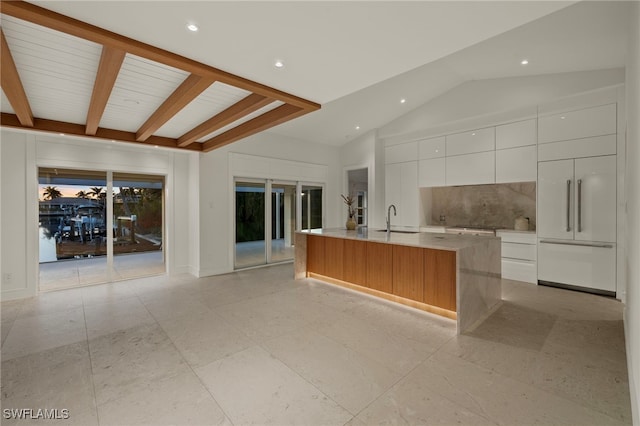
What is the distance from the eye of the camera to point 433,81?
18.2 feet

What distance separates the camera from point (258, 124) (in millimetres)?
4234

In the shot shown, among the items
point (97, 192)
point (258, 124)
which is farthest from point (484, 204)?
point (97, 192)

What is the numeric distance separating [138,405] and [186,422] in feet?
1.53

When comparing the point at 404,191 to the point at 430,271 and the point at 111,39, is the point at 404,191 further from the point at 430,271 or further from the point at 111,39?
the point at 111,39

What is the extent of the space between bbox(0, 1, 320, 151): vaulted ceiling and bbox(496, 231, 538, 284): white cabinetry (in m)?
4.46

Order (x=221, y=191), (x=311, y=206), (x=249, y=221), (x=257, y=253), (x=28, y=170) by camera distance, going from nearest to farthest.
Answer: (x=28, y=170), (x=221, y=191), (x=249, y=221), (x=257, y=253), (x=311, y=206)

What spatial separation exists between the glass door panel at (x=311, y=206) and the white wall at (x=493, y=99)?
2488mm

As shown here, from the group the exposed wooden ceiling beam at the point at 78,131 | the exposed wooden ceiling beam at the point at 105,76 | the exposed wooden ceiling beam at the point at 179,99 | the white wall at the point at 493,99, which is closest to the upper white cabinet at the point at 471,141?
the white wall at the point at 493,99

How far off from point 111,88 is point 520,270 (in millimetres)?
6647

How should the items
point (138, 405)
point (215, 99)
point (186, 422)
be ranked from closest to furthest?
1. point (186, 422)
2. point (138, 405)
3. point (215, 99)

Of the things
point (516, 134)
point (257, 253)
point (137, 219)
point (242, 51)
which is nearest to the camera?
point (242, 51)

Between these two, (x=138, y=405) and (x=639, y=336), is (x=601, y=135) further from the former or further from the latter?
(x=138, y=405)

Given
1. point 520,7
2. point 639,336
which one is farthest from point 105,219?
point 639,336

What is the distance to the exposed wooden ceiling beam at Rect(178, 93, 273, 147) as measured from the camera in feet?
11.0
